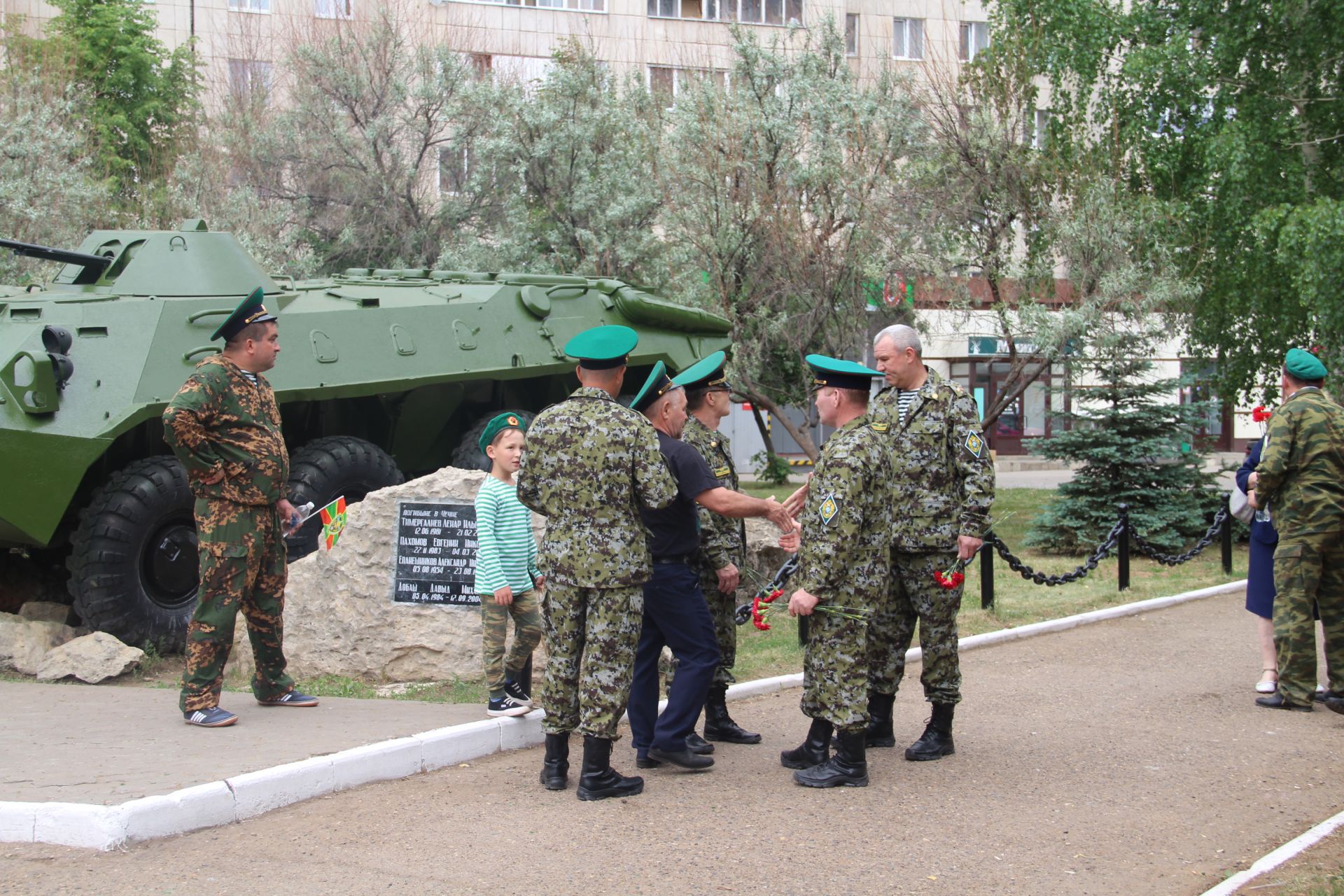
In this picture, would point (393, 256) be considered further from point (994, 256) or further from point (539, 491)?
point (539, 491)

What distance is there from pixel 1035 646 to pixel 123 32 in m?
25.3

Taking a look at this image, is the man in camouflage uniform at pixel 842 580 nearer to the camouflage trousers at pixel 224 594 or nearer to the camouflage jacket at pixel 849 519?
the camouflage jacket at pixel 849 519

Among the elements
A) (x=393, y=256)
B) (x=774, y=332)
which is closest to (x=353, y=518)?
(x=774, y=332)

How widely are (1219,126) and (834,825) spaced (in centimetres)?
1485

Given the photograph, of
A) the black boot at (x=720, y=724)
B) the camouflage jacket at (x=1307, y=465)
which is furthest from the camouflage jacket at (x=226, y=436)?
the camouflage jacket at (x=1307, y=465)

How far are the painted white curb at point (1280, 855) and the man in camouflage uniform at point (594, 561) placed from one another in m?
→ 2.18

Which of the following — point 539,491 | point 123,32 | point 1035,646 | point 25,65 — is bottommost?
point 1035,646

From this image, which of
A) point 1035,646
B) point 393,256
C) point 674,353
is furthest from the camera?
point 393,256

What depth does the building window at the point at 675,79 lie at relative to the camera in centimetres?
1843

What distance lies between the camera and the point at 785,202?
53.1 feet

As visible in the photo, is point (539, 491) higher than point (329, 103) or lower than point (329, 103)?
lower

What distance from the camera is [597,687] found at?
207 inches

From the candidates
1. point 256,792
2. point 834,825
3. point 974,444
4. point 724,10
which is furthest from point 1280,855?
point 724,10

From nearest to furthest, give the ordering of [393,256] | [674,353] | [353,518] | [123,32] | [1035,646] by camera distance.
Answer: [353,518] → [1035,646] → [674,353] → [393,256] → [123,32]
